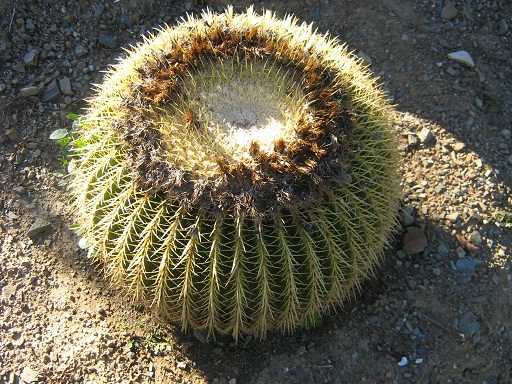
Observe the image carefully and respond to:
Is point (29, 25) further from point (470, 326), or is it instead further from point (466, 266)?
point (470, 326)

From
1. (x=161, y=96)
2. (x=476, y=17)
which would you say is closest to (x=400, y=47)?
(x=476, y=17)

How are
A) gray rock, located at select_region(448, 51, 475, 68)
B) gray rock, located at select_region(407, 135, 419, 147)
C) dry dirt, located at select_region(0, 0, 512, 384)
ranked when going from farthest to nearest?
Result: gray rock, located at select_region(448, 51, 475, 68)
gray rock, located at select_region(407, 135, 419, 147)
dry dirt, located at select_region(0, 0, 512, 384)

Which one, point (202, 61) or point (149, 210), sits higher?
point (202, 61)

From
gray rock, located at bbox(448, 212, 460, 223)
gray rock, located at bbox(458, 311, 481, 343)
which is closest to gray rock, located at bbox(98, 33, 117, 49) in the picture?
gray rock, located at bbox(448, 212, 460, 223)

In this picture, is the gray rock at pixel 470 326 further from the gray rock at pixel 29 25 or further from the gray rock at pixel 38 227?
the gray rock at pixel 29 25

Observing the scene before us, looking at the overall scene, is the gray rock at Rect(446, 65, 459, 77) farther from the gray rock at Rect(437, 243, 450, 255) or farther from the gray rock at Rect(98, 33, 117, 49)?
the gray rock at Rect(98, 33, 117, 49)

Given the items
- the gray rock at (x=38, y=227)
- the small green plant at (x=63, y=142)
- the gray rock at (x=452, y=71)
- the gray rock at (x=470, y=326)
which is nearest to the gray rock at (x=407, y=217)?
the gray rock at (x=470, y=326)

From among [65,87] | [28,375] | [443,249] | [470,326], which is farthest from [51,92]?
[470,326]

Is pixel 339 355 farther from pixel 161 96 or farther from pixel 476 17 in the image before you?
pixel 476 17
